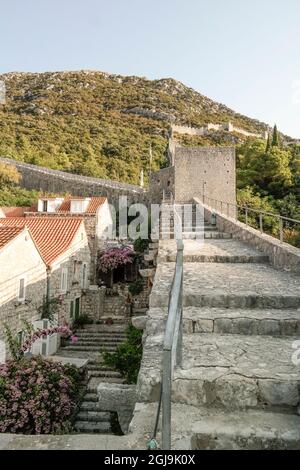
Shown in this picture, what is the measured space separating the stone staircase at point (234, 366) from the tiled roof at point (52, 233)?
557 inches

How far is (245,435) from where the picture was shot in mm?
2406

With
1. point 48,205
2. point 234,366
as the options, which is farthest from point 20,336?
point 48,205

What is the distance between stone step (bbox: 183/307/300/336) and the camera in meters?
4.09

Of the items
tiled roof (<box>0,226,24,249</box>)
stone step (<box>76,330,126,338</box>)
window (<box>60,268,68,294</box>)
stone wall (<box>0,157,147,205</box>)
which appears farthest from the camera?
stone wall (<box>0,157,147,205</box>)

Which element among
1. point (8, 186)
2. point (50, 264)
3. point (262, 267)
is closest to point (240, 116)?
point (8, 186)

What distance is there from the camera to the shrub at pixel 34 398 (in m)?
9.45

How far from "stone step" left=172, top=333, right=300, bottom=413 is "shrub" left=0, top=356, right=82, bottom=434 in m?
7.68

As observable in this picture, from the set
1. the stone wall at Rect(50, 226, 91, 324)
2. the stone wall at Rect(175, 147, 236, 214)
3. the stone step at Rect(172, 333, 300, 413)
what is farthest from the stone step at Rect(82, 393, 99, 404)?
the stone wall at Rect(175, 147, 236, 214)

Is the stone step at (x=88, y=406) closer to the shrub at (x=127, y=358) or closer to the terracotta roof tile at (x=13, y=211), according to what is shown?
the shrub at (x=127, y=358)

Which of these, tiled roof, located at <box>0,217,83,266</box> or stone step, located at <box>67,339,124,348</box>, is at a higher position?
tiled roof, located at <box>0,217,83,266</box>

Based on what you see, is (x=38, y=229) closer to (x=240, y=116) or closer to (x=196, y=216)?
(x=196, y=216)

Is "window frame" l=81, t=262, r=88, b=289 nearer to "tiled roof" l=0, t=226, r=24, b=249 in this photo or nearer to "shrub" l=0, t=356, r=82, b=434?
"tiled roof" l=0, t=226, r=24, b=249

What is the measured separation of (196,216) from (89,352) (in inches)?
317

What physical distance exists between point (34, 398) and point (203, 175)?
16.3 m
